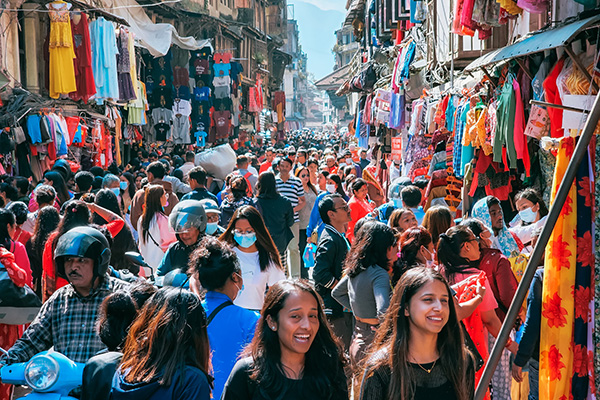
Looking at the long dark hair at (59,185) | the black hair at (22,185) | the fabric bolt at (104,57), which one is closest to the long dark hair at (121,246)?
the black hair at (22,185)

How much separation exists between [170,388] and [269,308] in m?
0.59

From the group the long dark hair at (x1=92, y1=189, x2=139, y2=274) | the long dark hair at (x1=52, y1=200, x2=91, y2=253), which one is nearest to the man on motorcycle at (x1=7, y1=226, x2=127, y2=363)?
the long dark hair at (x1=52, y1=200, x2=91, y2=253)

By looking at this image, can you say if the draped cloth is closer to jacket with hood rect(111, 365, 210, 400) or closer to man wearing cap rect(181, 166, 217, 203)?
jacket with hood rect(111, 365, 210, 400)

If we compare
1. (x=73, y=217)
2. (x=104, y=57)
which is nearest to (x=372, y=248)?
(x=73, y=217)

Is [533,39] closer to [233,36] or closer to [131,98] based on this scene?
[131,98]

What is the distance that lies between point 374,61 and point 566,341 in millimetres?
17452

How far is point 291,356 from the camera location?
10.1 feet

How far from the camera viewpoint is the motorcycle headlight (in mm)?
3039

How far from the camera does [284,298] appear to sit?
311 cm

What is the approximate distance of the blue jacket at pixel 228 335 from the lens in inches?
146

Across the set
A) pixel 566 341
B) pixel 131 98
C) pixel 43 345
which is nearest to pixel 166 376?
pixel 43 345

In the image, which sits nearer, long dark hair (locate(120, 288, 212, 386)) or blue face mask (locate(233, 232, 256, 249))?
long dark hair (locate(120, 288, 212, 386))

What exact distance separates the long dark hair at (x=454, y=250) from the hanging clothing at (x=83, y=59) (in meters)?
11.8

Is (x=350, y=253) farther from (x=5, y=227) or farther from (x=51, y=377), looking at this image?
(x=5, y=227)
